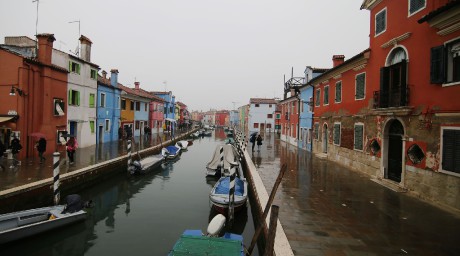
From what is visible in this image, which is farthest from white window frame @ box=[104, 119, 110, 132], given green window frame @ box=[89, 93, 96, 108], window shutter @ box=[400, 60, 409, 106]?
window shutter @ box=[400, 60, 409, 106]

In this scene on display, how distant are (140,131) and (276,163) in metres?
27.4

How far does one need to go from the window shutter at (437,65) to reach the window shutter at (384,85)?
3073mm

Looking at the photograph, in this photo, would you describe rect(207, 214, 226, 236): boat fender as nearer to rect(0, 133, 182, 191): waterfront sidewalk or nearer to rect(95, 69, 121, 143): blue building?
rect(0, 133, 182, 191): waterfront sidewalk

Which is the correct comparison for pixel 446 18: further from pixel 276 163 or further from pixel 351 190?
pixel 276 163

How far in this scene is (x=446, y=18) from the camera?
344 inches

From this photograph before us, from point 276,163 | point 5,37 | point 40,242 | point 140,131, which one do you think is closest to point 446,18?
point 276,163

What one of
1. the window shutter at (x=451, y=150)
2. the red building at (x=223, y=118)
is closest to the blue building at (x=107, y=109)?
the window shutter at (x=451, y=150)

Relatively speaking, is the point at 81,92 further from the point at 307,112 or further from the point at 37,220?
the point at 307,112

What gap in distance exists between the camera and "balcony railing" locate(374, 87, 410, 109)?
36.5ft

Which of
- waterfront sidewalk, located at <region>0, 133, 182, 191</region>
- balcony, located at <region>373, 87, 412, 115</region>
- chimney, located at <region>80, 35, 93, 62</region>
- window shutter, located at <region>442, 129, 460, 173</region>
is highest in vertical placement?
chimney, located at <region>80, 35, 93, 62</region>

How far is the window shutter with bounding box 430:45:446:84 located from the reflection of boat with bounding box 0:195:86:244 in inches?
528

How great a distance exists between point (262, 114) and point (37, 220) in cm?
6078

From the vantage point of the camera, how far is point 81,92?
23469 millimetres

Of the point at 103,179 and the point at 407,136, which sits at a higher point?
the point at 407,136
